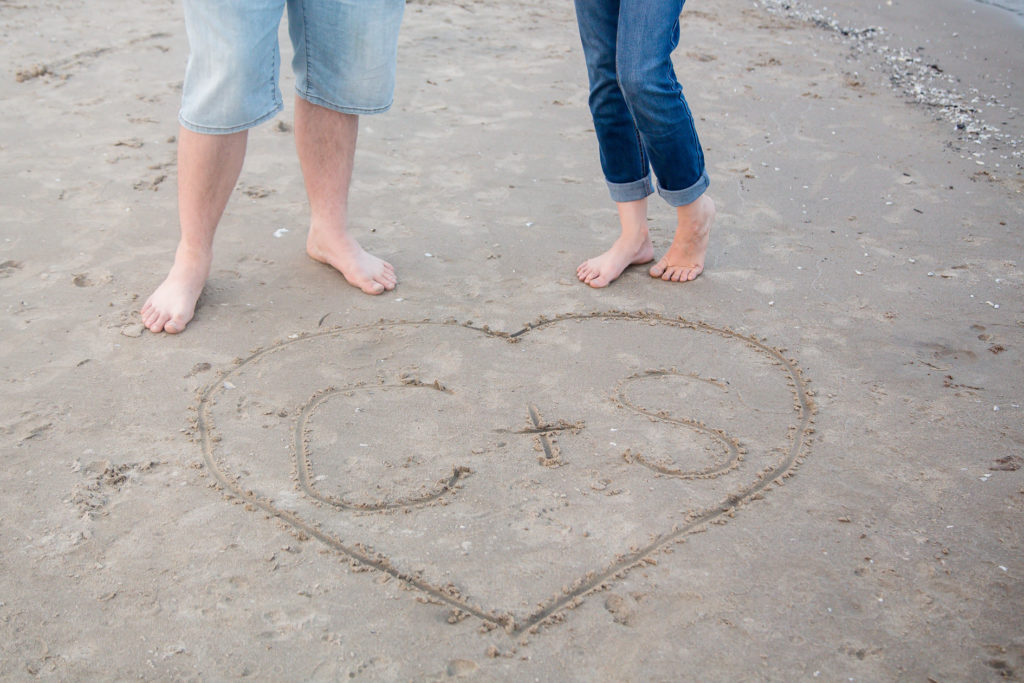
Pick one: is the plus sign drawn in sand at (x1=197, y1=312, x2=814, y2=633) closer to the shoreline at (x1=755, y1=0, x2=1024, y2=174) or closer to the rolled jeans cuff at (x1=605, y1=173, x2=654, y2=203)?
the rolled jeans cuff at (x1=605, y1=173, x2=654, y2=203)

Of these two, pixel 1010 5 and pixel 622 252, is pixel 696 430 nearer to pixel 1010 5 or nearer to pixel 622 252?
pixel 622 252

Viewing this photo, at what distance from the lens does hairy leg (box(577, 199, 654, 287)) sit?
9.91 ft

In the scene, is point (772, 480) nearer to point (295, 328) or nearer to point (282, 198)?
point (295, 328)

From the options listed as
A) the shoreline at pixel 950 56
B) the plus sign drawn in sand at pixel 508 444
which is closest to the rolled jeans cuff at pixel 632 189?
the plus sign drawn in sand at pixel 508 444

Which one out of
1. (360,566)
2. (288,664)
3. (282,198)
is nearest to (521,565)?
(360,566)

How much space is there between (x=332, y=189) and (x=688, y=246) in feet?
3.98

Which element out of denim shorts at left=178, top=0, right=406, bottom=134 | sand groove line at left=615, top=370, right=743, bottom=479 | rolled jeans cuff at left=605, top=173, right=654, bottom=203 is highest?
denim shorts at left=178, top=0, right=406, bottom=134

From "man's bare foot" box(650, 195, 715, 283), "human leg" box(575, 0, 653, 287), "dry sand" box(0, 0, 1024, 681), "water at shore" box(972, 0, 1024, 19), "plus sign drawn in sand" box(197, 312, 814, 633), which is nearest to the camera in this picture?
"dry sand" box(0, 0, 1024, 681)

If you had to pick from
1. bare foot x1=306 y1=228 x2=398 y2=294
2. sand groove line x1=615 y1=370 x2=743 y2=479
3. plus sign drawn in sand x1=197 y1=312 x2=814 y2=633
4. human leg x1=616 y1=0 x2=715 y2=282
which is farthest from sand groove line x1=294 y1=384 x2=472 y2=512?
human leg x1=616 y1=0 x2=715 y2=282

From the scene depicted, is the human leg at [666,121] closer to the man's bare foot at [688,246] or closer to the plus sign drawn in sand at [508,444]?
the man's bare foot at [688,246]

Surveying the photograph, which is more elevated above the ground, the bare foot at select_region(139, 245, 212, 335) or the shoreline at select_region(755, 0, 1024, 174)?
the shoreline at select_region(755, 0, 1024, 174)

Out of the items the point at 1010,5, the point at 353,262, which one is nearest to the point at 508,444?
the point at 353,262

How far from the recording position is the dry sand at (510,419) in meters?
1.68

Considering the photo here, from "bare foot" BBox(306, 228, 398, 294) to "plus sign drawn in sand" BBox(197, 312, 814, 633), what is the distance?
0.23 meters
